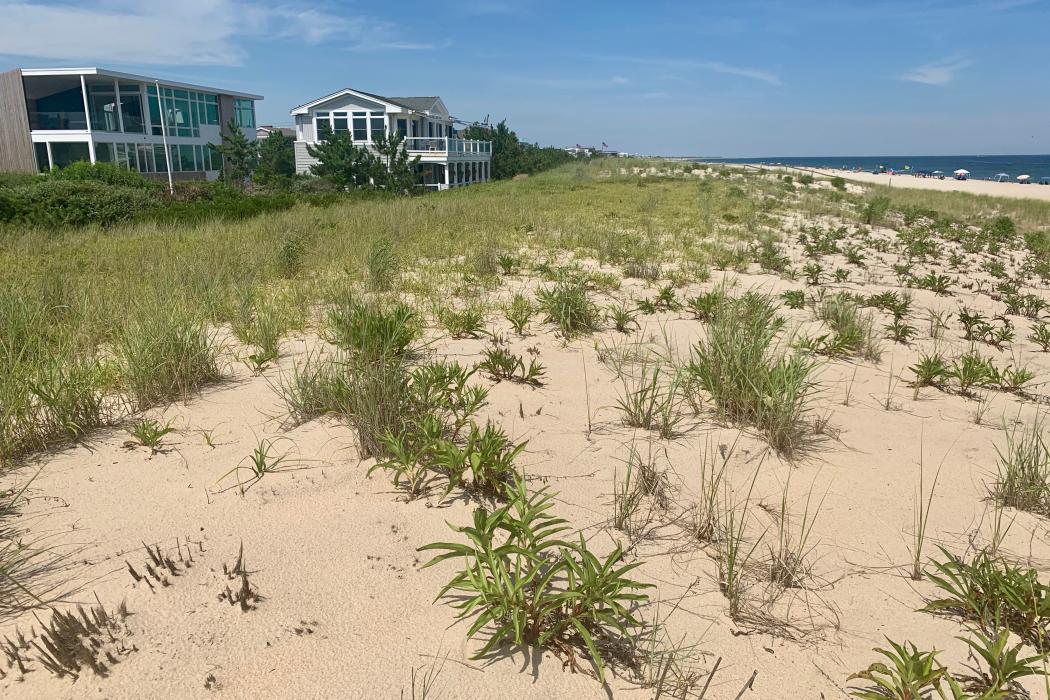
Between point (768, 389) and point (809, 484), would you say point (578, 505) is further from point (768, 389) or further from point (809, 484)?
point (768, 389)

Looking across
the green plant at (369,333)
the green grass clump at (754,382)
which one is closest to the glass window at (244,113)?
the green plant at (369,333)

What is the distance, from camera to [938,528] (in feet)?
8.69

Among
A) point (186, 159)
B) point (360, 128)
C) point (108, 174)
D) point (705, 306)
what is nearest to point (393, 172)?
point (108, 174)

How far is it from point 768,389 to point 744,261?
18.6ft

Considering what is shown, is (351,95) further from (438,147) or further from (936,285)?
(936,285)

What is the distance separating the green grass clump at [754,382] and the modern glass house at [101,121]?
97.1 ft

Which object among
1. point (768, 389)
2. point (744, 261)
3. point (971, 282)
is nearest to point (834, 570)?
point (768, 389)

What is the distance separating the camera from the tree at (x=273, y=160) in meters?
29.4

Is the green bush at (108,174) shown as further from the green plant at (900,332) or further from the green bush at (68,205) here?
the green plant at (900,332)

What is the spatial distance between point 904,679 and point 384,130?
3950 cm

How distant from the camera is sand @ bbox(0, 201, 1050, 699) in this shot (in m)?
1.85

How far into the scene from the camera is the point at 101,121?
96.3ft

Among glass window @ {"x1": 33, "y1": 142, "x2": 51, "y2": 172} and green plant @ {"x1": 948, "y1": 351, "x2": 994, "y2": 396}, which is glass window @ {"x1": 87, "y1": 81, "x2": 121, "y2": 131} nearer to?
glass window @ {"x1": 33, "y1": 142, "x2": 51, "y2": 172}

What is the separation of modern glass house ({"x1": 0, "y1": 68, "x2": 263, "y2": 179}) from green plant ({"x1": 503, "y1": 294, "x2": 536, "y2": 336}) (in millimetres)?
27219
